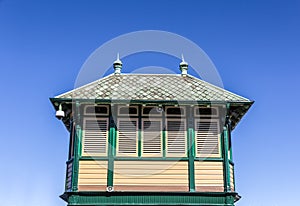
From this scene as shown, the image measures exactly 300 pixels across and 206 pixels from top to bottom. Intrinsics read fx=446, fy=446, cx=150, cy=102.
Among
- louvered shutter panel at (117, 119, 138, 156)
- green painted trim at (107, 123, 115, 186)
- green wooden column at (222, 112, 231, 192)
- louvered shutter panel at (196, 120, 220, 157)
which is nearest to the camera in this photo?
green painted trim at (107, 123, 115, 186)

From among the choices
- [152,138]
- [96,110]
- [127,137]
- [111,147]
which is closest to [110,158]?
[111,147]

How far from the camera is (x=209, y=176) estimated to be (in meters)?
15.3

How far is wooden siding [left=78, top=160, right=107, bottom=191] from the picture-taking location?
1501cm

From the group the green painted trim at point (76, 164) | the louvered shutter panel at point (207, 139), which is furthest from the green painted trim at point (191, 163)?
the green painted trim at point (76, 164)

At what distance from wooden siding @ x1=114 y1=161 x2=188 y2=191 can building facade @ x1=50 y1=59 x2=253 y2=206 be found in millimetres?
33

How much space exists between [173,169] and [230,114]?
10.4 ft

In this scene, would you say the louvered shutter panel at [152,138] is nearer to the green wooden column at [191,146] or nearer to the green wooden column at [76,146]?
the green wooden column at [191,146]

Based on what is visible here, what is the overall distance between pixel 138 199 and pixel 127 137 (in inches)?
86.4

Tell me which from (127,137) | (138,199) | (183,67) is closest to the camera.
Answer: (138,199)

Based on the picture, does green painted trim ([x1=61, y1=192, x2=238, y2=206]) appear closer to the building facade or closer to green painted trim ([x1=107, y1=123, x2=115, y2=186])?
the building facade

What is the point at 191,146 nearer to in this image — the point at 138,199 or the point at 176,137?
the point at 176,137

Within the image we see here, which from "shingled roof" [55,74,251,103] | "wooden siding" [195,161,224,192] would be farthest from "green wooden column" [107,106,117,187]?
"wooden siding" [195,161,224,192]

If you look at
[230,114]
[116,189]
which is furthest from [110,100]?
[230,114]

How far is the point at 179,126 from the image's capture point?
1592 centimetres
